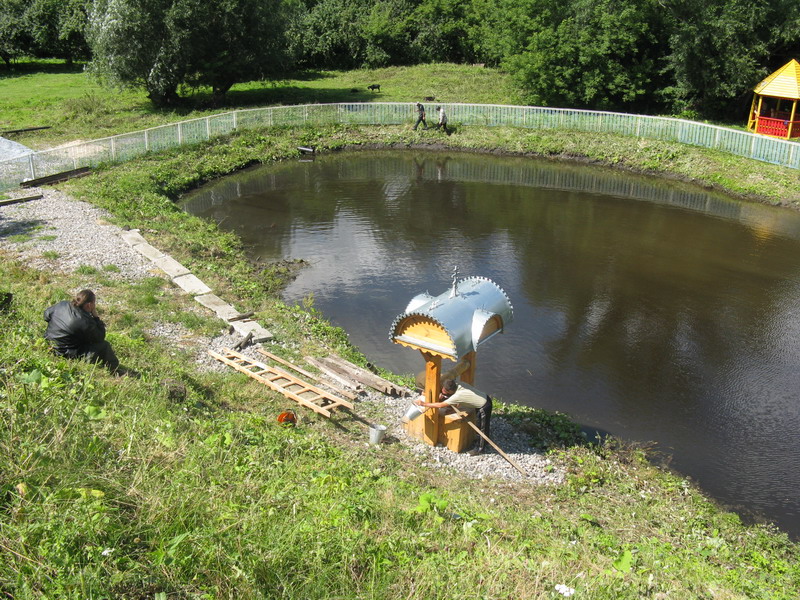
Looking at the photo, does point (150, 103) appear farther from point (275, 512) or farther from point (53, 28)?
point (275, 512)

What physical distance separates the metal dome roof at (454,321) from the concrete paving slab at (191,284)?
657 cm

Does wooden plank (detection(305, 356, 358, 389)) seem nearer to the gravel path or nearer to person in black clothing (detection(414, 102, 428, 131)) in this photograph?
the gravel path

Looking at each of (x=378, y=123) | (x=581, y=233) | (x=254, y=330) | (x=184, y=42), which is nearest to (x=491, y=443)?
(x=254, y=330)

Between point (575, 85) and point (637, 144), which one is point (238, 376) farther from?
point (575, 85)

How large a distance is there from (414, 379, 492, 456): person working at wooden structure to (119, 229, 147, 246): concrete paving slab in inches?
431

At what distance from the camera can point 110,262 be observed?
17.1 metres

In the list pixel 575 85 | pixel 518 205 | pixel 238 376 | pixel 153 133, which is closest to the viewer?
pixel 238 376

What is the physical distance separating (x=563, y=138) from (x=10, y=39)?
38527 mm

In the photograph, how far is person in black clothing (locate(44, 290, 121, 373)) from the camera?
378 inches

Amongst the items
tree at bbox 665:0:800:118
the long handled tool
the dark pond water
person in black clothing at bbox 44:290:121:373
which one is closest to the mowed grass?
tree at bbox 665:0:800:118

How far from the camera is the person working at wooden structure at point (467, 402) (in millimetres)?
10438

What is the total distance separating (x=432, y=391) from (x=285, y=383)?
8.42 feet

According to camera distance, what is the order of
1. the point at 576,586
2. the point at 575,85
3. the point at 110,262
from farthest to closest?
the point at 575,85
the point at 110,262
the point at 576,586

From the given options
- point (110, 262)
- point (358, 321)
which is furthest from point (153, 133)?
point (358, 321)
